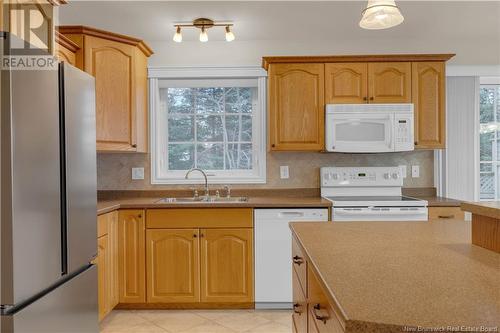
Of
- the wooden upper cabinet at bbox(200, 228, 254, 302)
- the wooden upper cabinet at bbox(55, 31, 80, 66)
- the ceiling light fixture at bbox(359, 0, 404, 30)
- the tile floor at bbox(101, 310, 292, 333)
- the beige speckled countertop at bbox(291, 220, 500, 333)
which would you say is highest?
the wooden upper cabinet at bbox(55, 31, 80, 66)

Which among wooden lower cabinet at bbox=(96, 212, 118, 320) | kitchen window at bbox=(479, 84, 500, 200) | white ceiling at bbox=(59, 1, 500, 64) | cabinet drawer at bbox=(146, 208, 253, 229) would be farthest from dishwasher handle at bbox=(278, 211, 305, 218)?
kitchen window at bbox=(479, 84, 500, 200)

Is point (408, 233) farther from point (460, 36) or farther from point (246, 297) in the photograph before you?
point (460, 36)

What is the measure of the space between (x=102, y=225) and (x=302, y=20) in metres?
2.21

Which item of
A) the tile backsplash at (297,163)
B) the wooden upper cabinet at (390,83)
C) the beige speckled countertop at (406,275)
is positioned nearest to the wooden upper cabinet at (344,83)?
the wooden upper cabinet at (390,83)

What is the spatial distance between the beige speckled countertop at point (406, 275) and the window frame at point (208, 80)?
194cm

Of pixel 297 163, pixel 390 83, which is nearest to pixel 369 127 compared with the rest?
pixel 390 83

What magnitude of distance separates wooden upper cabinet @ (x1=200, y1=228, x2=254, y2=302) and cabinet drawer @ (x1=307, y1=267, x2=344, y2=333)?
163cm

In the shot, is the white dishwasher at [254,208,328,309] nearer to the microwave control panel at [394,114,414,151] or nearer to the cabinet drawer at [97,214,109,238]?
the microwave control panel at [394,114,414,151]

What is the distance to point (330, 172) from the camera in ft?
11.3

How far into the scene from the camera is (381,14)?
162cm

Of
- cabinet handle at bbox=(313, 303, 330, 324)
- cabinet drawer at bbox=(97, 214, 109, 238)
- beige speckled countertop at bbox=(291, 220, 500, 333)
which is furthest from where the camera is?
cabinet drawer at bbox=(97, 214, 109, 238)

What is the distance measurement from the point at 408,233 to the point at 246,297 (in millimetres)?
1741

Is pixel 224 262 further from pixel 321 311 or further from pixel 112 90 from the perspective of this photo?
pixel 321 311

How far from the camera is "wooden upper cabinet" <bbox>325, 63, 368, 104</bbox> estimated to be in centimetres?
319
